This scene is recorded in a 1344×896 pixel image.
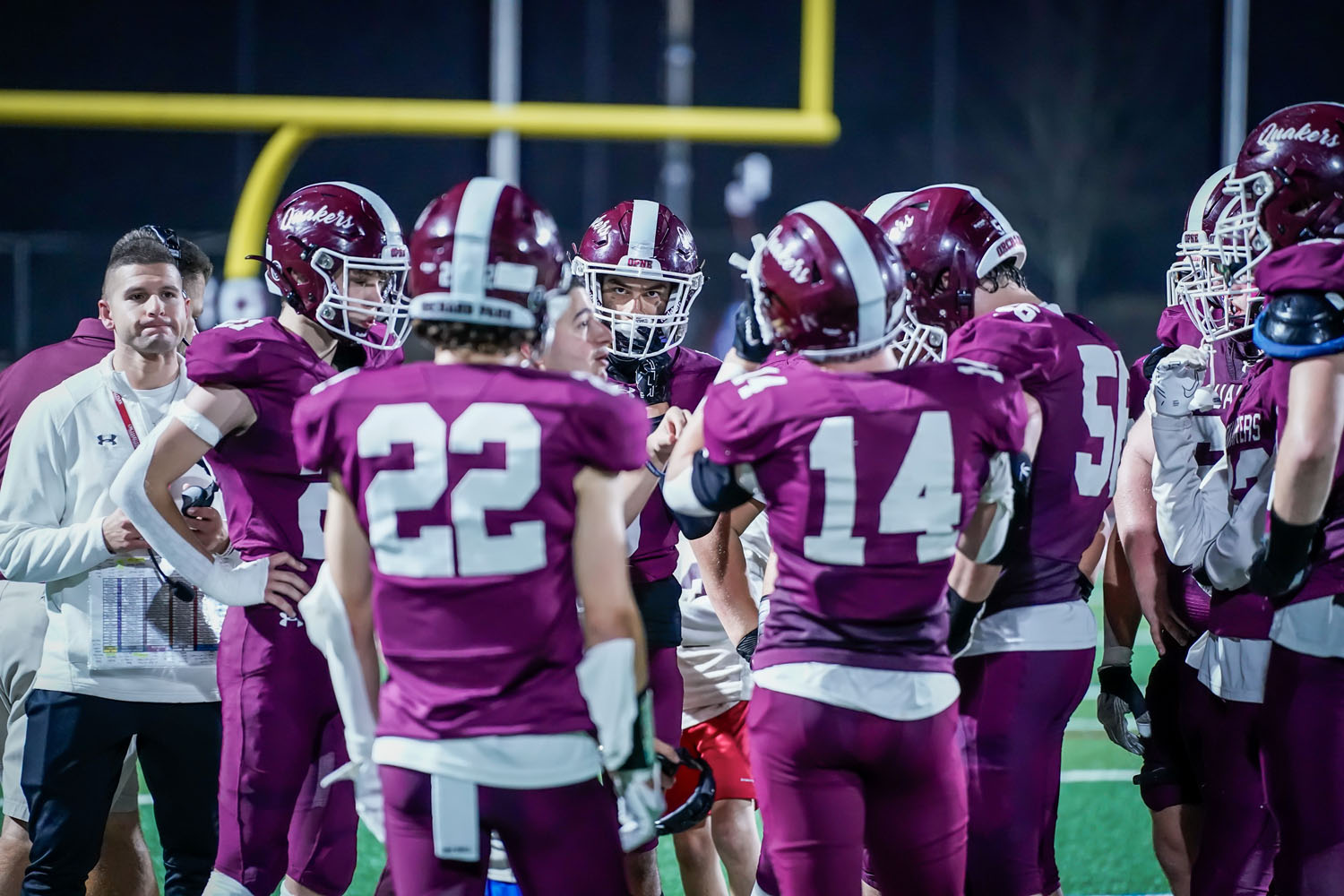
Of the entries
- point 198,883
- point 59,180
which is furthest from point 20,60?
point 198,883

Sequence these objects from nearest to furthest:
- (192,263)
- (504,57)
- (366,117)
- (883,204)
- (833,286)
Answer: (833,286) < (883,204) < (192,263) < (366,117) < (504,57)

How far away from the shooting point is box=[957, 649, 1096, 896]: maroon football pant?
2.82 m

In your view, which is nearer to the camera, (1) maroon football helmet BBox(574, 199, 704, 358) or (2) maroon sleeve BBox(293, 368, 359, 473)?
(2) maroon sleeve BBox(293, 368, 359, 473)

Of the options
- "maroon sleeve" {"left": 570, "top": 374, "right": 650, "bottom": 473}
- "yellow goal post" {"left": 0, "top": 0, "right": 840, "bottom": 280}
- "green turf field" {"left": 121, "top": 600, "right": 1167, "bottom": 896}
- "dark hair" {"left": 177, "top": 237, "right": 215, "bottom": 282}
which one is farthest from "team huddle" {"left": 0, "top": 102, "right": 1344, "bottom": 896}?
"yellow goal post" {"left": 0, "top": 0, "right": 840, "bottom": 280}

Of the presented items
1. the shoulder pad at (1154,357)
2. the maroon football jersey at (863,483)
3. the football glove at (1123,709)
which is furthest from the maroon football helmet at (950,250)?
the football glove at (1123,709)

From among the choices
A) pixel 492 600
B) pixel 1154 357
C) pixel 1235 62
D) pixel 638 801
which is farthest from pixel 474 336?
pixel 1235 62

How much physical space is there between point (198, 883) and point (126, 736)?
38 cm

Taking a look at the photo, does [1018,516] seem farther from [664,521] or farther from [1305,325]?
[664,521]

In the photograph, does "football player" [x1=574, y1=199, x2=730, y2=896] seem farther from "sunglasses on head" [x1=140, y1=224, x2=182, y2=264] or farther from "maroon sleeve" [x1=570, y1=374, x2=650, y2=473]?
"maroon sleeve" [x1=570, y1=374, x2=650, y2=473]

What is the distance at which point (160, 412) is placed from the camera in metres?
3.45

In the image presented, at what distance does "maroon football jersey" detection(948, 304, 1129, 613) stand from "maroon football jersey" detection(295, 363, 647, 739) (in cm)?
114

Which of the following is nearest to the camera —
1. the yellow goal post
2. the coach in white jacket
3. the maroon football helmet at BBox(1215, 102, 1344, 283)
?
the maroon football helmet at BBox(1215, 102, 1344, 283)

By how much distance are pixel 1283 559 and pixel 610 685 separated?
1356 mm

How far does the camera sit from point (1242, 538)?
2.82 m
